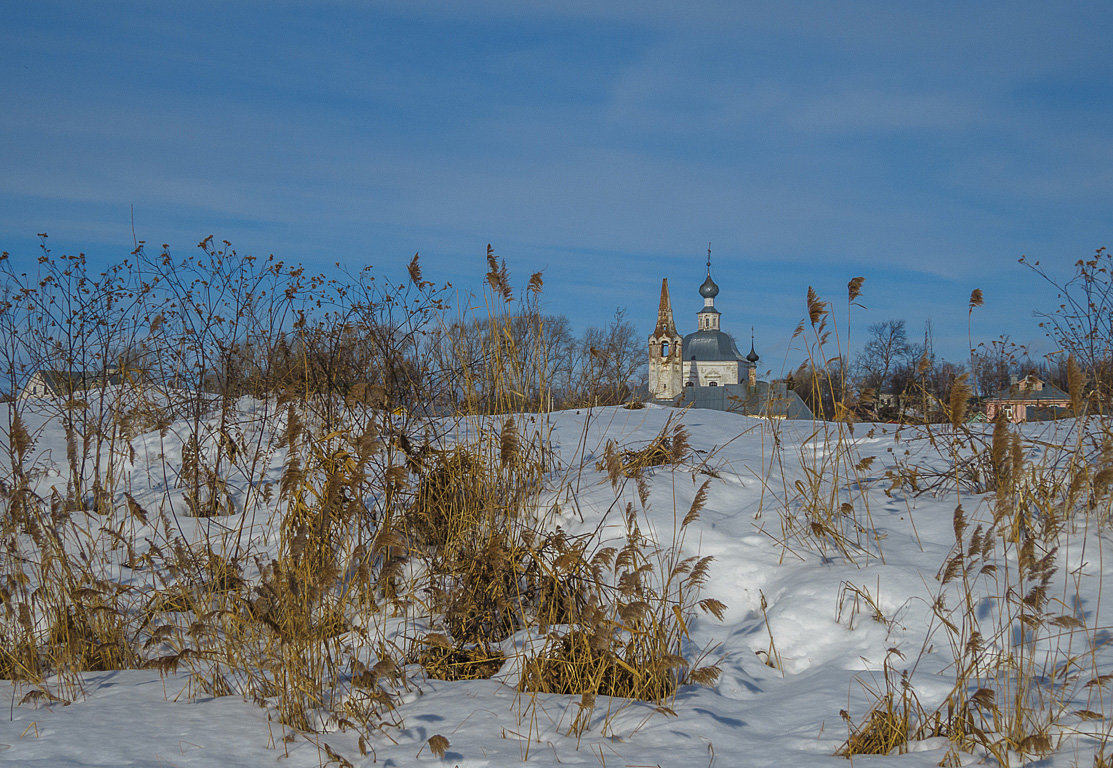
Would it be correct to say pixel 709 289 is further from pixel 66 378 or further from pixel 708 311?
pixel 66 378

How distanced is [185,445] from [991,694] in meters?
4.73

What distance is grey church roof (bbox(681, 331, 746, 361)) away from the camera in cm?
8375

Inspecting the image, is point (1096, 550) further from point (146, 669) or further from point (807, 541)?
Result: point (146, 669)

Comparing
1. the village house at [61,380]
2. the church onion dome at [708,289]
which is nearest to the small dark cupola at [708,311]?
the church onion dome at [708,289]

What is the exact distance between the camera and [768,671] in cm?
298

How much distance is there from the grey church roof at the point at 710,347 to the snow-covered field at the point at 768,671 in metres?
80.4

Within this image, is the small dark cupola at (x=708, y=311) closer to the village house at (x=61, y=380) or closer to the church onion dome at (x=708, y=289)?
the church onion dome at (x=708, y=289)

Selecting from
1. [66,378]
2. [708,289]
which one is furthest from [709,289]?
[66,378]

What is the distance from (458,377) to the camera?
14.9ft

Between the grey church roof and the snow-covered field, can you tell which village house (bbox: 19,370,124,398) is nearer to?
the snow-covered field

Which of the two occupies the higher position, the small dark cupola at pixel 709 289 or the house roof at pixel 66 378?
the small dark cupola at pixel 709 289

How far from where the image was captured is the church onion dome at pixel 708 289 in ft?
275

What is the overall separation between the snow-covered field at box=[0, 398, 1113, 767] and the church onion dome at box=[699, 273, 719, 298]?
80.9m

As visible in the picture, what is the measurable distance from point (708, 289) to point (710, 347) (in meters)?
6.34
